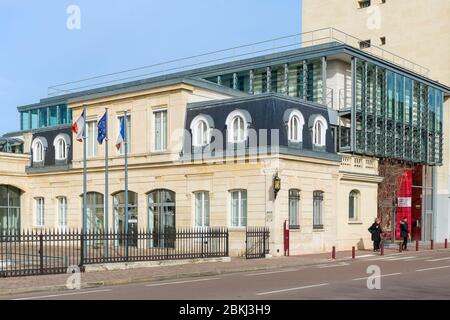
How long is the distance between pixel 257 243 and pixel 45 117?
109 feet

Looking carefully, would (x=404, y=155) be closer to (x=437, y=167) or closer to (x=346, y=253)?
(x=437, y=167)

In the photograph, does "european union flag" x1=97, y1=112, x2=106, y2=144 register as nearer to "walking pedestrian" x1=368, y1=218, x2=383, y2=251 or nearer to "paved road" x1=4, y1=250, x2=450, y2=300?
"paved road" x1=4, y1=250, x2=450, y2=300

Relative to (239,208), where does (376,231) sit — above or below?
below

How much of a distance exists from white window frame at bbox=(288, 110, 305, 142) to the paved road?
30.4 ft

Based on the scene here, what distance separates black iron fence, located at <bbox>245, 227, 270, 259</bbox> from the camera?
2731cm

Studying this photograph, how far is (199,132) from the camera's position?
1235 inches

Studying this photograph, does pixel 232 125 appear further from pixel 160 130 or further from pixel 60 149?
pixel 60 149

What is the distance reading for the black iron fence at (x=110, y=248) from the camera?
2012cm

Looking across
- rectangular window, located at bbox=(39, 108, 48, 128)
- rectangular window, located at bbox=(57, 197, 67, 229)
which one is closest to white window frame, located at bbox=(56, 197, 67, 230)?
rectangular window, located at bbox=(57, 197, 67, 229)

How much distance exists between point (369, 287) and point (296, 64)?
80.3ft

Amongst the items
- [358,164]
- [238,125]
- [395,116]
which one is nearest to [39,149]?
[238,125]

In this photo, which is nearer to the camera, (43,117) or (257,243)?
(257,243)

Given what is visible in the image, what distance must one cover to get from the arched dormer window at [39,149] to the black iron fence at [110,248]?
1607 centimetres
